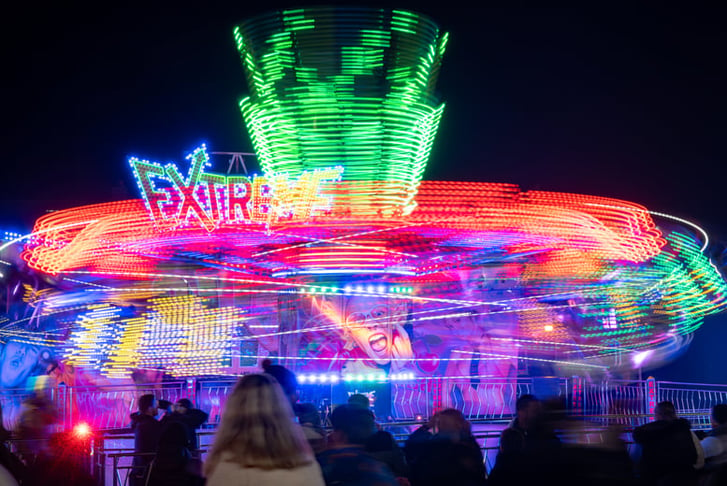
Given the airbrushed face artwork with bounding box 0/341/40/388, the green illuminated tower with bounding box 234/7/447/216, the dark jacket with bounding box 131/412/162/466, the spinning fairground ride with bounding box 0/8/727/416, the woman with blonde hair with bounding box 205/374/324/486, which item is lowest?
the dark jacket with bounding box 131/412/162/466

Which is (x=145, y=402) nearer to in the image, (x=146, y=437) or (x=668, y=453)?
(x=146, y=437)

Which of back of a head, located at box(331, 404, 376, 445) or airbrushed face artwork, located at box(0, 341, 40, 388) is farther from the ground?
airbrushed face artwork, located at box(0, 341, 40, 388)

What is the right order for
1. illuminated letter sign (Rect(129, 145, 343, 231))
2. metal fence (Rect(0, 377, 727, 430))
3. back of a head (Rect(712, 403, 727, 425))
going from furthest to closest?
metal fence (Rect(0, 377, 727, 430)) → illuminated letter sign (Rect(129, 145, 343, 231)) → back of a head (Rect(712, 403, 727, 425))

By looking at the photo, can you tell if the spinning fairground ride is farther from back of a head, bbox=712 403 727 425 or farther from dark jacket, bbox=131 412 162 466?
back of a head, bbox=712 403 727 425

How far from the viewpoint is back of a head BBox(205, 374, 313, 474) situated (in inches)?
157

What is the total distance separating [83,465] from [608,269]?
630 inches

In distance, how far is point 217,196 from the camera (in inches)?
659

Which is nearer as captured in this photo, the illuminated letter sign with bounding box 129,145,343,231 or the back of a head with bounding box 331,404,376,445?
the back of a head with bounding box 331,404,376,445

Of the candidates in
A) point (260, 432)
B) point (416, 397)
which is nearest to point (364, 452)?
point (260, 432)

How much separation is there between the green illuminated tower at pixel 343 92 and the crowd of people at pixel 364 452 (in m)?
9.34

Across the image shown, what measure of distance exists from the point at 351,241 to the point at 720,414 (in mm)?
9544

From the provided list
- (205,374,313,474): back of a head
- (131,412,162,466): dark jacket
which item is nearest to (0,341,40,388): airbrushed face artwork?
(131,412,162,466): dark jacket

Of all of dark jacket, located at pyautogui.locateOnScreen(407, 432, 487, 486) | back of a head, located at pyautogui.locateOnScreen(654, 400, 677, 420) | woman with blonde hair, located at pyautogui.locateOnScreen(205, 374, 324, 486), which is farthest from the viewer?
back of a head, located at pyautogui.locateOnScreen(654, 400, 677, 420)

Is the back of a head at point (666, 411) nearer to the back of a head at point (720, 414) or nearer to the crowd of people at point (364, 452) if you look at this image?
the crowd of people at point (364, 452)
